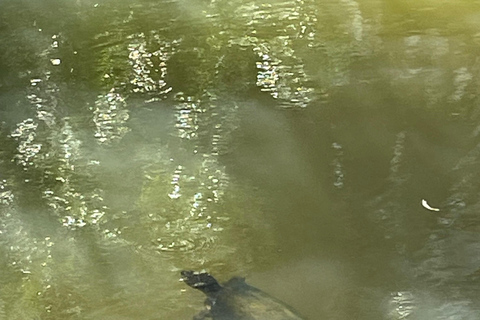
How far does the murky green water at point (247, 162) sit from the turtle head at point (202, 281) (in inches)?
2.0

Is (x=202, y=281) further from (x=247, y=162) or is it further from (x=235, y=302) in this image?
(x=247, y=162)

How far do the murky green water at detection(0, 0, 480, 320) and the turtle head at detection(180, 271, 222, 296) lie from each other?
52 mm

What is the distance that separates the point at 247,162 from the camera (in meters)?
3.33

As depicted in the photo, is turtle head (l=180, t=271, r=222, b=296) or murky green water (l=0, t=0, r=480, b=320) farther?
murky green water (l=0, t=0, r=480, b=320)

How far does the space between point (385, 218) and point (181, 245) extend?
1.00 m

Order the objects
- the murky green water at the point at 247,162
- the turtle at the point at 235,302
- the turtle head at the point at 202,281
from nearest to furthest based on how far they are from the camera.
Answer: the turtle at the point at 235,302 → the turtle head at the point at 202,281 → the murky green water at the point at 247,162

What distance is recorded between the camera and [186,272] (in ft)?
8.77

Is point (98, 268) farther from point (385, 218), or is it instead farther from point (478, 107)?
point (478, 107)

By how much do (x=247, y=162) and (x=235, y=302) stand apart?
3.58 feet

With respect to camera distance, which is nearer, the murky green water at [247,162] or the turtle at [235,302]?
the turtle at [235,302]

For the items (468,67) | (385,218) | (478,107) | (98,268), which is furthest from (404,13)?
(98,268)

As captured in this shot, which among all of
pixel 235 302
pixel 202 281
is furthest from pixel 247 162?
pixel 235 302

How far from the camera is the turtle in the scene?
2.32 meters

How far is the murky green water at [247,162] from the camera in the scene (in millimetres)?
2664
